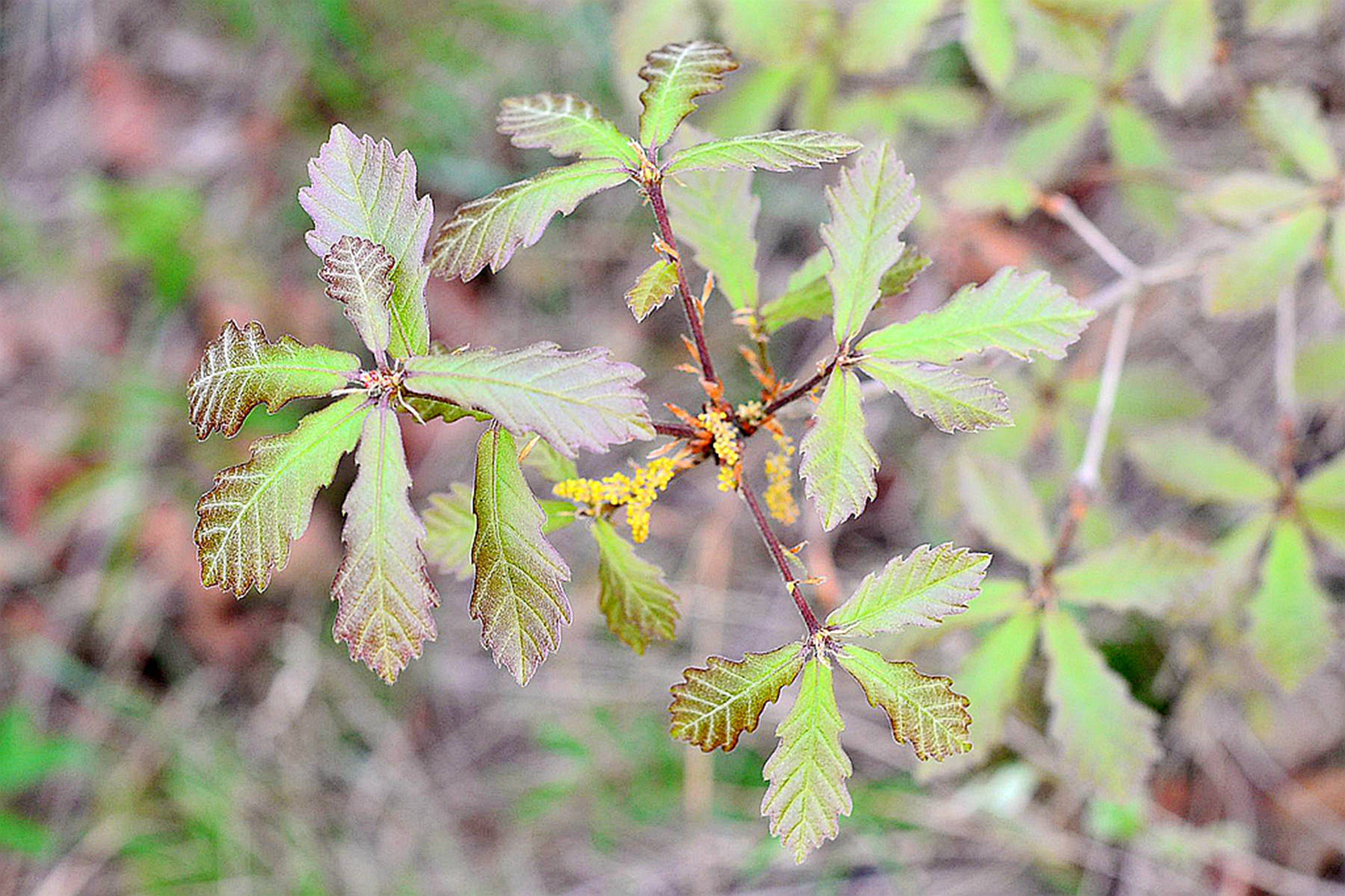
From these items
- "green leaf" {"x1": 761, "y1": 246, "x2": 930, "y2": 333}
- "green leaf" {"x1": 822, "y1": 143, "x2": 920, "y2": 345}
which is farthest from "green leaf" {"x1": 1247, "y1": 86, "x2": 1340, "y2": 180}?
"green leaf" {"x1": 822, "y1": 143, "x2": 920, "y2": 345}

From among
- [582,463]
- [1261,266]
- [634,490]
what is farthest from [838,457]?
[582,463]

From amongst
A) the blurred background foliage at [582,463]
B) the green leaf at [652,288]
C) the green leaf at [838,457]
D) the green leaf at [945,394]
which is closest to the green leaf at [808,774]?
the green leaf at [838,457]

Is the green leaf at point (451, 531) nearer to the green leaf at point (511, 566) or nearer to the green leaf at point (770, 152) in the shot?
the green leaf at point (511, 566)

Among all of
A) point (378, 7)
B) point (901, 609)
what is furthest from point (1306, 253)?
point (378, 7)

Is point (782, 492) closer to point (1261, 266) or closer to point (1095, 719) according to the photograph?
point (1095, 719)

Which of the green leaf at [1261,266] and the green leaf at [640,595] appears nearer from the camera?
the green leaf at [640,595]

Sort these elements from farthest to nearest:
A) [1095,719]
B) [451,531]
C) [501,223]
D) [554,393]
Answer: [1095,719]
[451,531]
[501,223]
[554,393]
